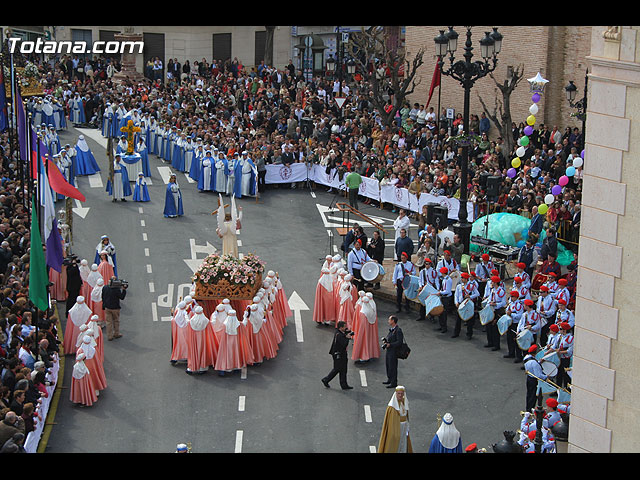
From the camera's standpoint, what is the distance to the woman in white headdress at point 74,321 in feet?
62.1

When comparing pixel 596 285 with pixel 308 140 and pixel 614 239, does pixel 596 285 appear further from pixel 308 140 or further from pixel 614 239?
pixel 308 140

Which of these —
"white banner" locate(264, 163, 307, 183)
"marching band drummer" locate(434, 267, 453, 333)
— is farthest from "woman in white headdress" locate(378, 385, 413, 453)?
"white banner" locate(264, 163, 307, 183)

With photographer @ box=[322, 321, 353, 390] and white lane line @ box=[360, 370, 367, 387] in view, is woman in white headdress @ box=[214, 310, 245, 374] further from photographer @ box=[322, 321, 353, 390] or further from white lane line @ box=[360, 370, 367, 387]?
white lane line @ box=[360, 370, 367, 387]

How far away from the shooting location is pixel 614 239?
961cm

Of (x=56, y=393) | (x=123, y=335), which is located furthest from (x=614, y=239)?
(x=123, y=335)

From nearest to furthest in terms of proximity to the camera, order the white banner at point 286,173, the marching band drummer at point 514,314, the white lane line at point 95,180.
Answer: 1. the marching band drummer at point 514,314
2. the white lane line at point 95,180
3. the white banner at point 286,173

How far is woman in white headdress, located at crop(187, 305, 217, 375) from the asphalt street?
24cm

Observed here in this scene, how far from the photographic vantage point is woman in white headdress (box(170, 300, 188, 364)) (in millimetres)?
18594

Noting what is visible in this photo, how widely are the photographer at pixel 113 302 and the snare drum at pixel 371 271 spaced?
212 inches

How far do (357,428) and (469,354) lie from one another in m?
4.10

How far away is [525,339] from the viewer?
61.1 feet

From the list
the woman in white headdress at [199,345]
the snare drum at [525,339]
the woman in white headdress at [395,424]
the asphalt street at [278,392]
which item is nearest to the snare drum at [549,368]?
the asphalt street at [278,392]

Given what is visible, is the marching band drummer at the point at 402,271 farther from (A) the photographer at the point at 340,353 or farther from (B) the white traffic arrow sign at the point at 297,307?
(A) the photographer at the point at 340,353

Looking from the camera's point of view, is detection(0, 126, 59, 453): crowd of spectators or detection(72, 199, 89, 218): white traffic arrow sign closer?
detection(0, 126, 59, 453): crowd of spectators
